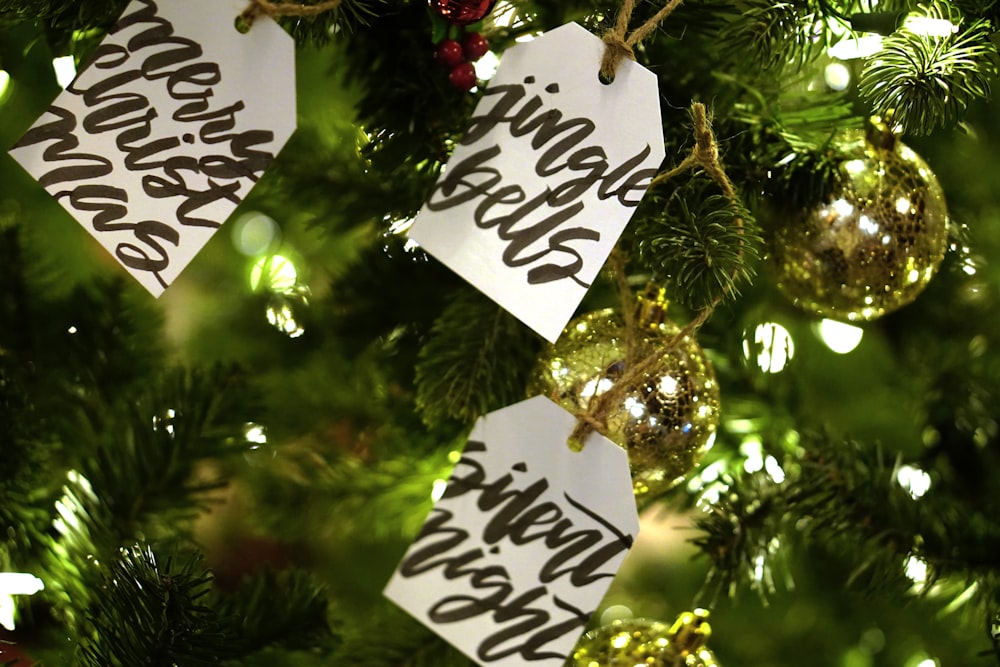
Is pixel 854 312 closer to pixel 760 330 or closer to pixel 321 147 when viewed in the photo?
pixel 760 330

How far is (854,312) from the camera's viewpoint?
56 cm

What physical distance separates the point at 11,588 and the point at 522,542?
0.33 meters

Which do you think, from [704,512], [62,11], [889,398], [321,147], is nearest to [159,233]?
[62,11]

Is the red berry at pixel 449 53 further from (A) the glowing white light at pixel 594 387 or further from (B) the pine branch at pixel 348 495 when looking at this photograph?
(B) the pine branch at pixel 348 495

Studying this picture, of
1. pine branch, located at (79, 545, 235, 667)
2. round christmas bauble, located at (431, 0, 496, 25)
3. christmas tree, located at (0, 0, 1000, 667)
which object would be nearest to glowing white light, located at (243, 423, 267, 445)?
christmas tree, located at (0, 0, 1000, 667)

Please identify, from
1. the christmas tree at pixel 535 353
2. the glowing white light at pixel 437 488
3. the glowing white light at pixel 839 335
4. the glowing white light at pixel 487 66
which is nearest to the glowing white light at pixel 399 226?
the christmas tree at pixel 535 353

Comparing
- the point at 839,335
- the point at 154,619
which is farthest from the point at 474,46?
the point at 839,335

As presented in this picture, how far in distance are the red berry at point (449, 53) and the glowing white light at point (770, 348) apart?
14.1 inches

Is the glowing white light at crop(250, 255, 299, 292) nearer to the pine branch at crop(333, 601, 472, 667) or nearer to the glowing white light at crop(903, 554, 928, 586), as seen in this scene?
the pine branch at crop(333, 601, 472, 667)

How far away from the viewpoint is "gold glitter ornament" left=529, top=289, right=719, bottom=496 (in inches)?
19.1

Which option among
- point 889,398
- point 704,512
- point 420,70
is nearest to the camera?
point 420,70

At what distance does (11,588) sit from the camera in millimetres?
528

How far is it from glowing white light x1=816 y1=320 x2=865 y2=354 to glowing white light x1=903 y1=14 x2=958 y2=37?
1.36 feet

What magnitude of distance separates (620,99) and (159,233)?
9.1 inches
